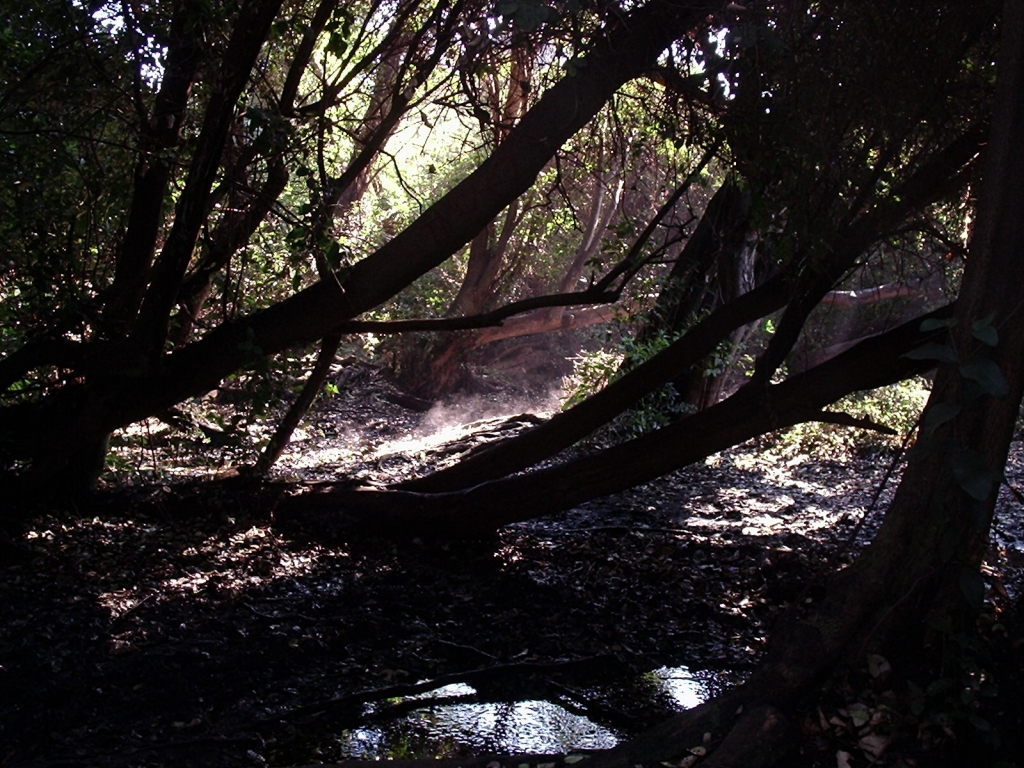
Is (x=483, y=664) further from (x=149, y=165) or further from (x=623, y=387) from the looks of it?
(x=149, y=165)

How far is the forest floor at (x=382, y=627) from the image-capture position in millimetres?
3652

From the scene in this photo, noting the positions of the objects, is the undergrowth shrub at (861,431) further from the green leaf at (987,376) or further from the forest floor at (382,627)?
the green leaf at (987,376)

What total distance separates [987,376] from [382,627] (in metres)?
3.39

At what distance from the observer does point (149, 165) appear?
532cm

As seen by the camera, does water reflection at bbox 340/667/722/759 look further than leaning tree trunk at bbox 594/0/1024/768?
Yes

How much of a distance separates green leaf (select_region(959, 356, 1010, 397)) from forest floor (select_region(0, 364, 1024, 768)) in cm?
74

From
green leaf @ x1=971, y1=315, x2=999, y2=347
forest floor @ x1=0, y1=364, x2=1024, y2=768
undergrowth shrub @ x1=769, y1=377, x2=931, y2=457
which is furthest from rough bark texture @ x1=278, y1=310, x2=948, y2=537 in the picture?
undergrowth shrub @ x1=769, y1=377, x2=931, y2=457

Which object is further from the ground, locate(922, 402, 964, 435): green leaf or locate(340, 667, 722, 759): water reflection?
locate(922, 402, 964, 435): green leaf

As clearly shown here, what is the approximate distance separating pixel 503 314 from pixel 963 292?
294 cm

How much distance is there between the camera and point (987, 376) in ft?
8.34

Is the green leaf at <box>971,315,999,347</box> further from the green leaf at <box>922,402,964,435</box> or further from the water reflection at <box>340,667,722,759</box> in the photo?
the water reflection at <box>340,667,722,759</box>

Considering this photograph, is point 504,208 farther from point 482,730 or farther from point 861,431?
point 861,431

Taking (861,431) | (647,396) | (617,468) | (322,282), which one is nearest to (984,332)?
(617,468)

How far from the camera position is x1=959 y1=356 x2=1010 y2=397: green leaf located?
2.53 m
